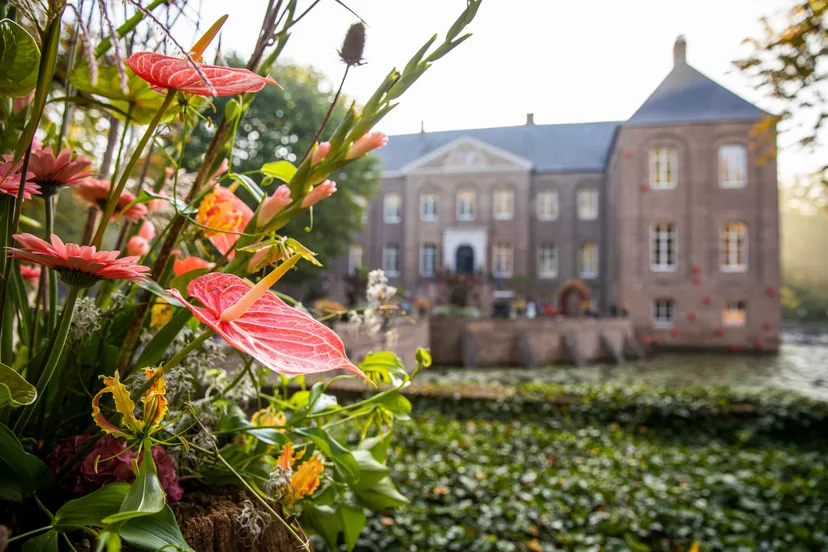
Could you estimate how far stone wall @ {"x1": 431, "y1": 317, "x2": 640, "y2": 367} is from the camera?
49.2 ft

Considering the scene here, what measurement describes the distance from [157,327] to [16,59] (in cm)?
34

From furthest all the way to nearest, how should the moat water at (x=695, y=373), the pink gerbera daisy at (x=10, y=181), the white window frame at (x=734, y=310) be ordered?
the white window frame at (x=734, y=310) < the moat water at (x=695, y=373) < the pink gerbera daisy at (x=10, y=181)

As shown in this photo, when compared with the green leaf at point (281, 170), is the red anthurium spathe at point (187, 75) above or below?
above

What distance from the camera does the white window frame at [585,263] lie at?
2572 centimetres

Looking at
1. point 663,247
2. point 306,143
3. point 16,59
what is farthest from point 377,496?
point 663,247

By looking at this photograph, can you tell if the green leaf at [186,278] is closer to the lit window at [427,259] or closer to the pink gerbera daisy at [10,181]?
the pink gerbera daisy at [10,181]

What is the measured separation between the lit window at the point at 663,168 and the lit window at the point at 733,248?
2593 millimetres

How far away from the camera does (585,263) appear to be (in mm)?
25828

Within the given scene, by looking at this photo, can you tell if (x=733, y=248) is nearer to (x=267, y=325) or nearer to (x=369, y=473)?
(x=369, y=473)

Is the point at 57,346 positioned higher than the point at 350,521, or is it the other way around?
the point at 57,346

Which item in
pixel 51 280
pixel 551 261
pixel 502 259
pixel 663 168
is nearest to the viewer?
pixel 51 280

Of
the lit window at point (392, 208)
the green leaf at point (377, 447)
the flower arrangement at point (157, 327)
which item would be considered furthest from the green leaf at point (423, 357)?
the lit window at point (392, 208)

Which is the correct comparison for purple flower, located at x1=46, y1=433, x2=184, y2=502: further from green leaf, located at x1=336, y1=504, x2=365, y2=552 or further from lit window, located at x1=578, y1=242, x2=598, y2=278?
lit window, located at x1=578, y1=242, x2=598, y2=278

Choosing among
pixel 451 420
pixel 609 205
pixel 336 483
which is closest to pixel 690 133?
pixel 609 205
